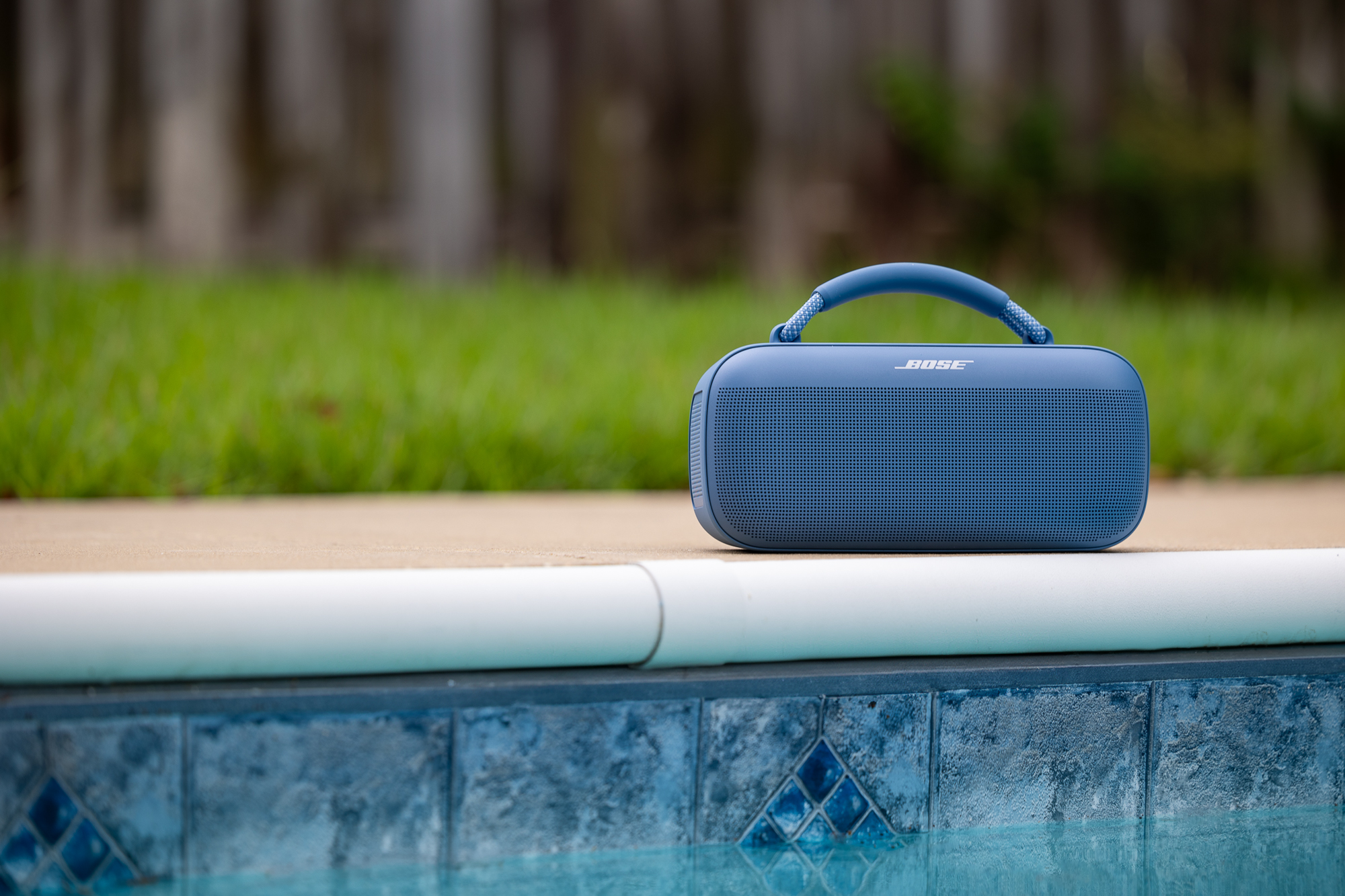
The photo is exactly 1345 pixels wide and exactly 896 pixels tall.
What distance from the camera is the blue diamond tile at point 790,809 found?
0.92 m

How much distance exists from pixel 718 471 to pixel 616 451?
1452mm

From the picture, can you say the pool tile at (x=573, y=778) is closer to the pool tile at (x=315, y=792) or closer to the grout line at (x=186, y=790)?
the pool tile at (x=315, y=792)

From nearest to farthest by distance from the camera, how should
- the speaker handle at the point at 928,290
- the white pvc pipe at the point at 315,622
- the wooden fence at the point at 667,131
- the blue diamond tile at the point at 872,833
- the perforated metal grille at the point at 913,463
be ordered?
the white pvc pipe at the point at 315,622
the blue diamond tile at the point at 872,833
the perforated metal grille at the point at 913,463
the speaker handle at the point at 928,290
the wooden fence at the point at 667,131

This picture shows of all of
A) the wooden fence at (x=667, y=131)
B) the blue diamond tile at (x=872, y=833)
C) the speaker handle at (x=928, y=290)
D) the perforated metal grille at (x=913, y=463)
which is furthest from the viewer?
the wooden fence at (x=667, y=131)

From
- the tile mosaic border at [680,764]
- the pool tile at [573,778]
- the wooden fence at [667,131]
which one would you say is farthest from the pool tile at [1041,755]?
the wooden fence at [667,131]

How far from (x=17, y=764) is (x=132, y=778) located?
0.07 m

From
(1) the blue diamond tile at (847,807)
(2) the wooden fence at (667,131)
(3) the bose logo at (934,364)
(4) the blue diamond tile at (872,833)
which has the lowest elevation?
(4) the blue diamond tile at (872,833)

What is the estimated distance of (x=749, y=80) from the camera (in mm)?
4098

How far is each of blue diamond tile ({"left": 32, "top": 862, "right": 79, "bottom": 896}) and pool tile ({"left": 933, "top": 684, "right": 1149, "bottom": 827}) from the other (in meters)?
0.67

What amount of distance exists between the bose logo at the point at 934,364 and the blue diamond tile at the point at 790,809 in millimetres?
419

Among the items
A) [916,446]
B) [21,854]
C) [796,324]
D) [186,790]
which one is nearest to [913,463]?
[916,446]

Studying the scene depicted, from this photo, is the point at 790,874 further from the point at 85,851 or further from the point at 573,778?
the point at 85,851

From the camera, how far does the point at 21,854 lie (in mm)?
762

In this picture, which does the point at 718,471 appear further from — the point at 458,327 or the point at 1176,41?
the point at 1176,41
